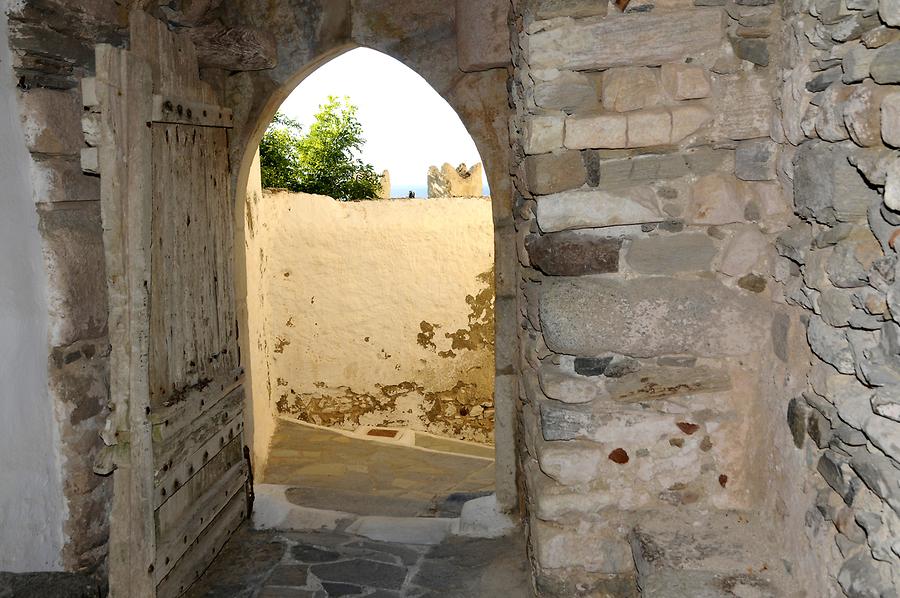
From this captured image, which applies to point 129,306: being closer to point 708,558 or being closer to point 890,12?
point 708,558

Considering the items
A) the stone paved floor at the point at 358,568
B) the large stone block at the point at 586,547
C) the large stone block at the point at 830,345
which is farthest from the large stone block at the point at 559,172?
the stone paved floor at the point at 358,568

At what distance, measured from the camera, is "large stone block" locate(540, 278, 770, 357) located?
2477 mm

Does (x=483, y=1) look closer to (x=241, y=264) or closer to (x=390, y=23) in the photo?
(x=390, y=23)

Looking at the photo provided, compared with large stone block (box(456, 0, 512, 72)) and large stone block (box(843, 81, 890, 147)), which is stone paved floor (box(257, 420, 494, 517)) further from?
large stone block (box(843, 81, 890, 147))

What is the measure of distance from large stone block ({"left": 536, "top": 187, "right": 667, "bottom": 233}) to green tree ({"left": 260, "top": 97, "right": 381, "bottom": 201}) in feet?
22.7

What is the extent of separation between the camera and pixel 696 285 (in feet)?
8.17

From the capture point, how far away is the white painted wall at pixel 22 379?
9.02 ft

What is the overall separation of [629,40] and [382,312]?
16.4 feet

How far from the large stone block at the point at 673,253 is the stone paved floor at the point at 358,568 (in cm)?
147

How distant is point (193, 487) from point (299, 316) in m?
3.90

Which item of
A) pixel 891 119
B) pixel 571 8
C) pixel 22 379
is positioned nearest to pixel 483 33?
pixel 571 8

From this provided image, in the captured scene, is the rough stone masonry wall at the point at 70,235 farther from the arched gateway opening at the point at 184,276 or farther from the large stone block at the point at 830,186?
the large stone block at the point at 830,186

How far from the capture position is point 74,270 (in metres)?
2.94

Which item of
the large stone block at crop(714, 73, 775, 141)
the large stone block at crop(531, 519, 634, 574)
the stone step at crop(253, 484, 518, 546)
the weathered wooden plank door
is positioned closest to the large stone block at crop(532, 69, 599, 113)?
the large stone block at crop(714, 73, 775, 141)
